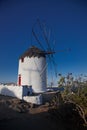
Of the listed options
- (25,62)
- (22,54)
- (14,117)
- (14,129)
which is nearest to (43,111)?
(14,117)

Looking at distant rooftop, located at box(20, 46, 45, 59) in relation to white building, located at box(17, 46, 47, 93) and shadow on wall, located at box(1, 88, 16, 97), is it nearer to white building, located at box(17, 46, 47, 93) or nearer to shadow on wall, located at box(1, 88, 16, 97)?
white building, located at box(17, 46, 47, 93)

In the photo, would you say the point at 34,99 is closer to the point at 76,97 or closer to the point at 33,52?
the point at 33,52

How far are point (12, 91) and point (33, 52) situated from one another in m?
5.42

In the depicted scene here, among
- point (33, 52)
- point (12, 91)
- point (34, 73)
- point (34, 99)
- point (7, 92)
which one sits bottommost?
point (34, 99)

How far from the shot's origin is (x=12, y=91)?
1898 cm

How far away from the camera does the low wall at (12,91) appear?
18.2 m

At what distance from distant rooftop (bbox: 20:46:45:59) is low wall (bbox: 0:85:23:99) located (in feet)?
14.9

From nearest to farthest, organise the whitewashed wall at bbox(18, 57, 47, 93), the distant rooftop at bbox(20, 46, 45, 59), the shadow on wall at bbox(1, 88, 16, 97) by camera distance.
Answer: the shadow on wall at bbox(1, 88, 16, 97) < the whitewashed wall at bbox(18, 57, 47, 93) < the distant rooftop at bbox(20, 46, 45, 59)

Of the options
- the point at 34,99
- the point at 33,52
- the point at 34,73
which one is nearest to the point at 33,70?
the point at 34,73

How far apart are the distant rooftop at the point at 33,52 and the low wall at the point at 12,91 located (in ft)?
14.9

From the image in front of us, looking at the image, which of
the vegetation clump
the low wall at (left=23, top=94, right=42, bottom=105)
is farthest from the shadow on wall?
the vegetation clump

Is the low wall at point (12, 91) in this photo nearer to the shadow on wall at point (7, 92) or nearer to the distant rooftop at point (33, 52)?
the shadow on wall at point (7, 92)

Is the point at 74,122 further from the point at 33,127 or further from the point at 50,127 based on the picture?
the point at 33,127

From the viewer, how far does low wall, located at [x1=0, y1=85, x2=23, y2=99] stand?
59.8ft
